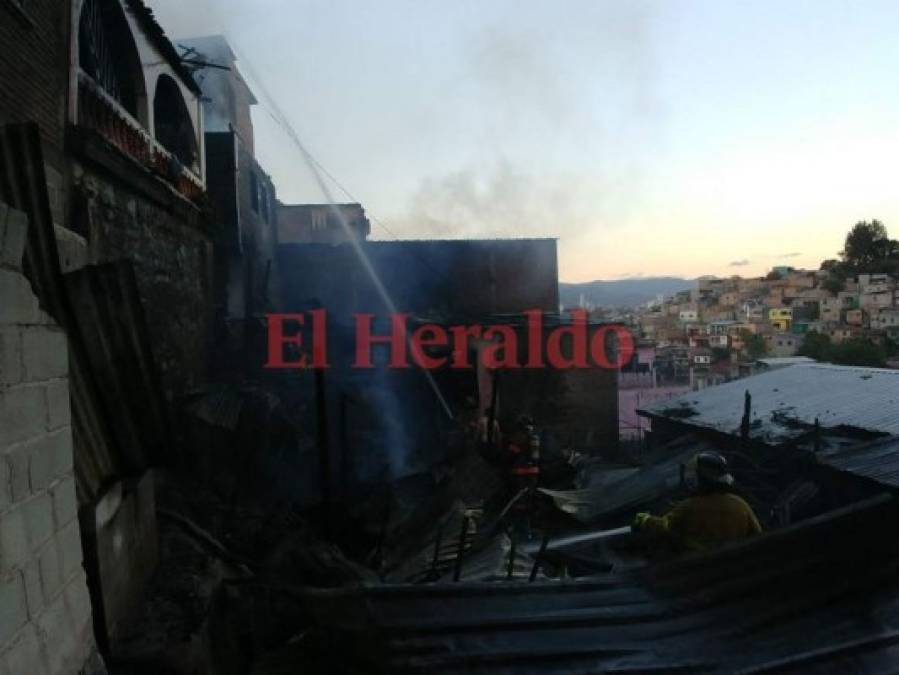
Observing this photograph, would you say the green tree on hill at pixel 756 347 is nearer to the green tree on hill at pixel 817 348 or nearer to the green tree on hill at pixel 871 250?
the green tree on hill at pixel 817 348

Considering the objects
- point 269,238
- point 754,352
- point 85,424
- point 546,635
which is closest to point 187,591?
point 85,424

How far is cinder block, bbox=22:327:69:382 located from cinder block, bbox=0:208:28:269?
0.83 ft

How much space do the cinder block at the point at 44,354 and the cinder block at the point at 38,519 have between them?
43 cm

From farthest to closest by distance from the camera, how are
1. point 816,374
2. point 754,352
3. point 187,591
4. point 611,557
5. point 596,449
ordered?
point 754,352 → point 596,449 → point 816,374 → point 611,557 → point 187,591

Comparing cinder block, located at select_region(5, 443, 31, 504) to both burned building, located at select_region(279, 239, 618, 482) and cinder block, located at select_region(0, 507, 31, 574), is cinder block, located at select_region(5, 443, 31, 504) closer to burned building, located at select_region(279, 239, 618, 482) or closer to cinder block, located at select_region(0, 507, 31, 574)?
cinder block, located at select_region(0, 507, 31, 574)

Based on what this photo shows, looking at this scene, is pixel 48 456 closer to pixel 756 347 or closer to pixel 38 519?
pixel 38 519

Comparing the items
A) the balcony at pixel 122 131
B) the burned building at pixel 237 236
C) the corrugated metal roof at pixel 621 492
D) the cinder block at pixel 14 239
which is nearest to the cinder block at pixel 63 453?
the cinder block at pixel 14 239

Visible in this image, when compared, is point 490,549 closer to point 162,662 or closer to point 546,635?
point 546,635

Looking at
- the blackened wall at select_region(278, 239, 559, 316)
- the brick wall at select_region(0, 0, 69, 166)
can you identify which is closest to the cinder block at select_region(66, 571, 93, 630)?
the brick wall at select_region(0, 0, 69, 166)

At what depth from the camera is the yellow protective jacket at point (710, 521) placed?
4371mm

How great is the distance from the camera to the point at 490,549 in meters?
6.85

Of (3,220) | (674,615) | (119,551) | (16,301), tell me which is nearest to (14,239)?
(3,220)

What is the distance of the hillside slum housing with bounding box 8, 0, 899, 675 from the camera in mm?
2520

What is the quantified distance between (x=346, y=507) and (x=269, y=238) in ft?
51.8
